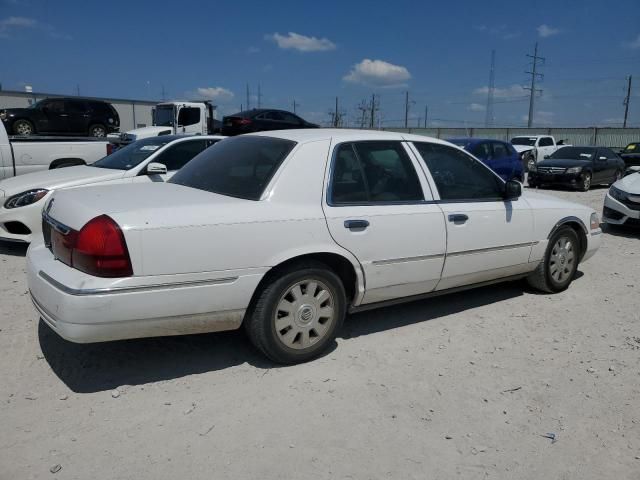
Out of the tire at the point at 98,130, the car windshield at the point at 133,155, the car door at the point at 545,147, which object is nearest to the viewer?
the car windshield at the point at 133,155

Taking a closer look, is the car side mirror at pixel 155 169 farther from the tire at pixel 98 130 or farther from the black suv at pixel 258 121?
the tire at pixel 98 130

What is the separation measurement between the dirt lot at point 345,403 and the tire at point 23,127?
17468 mm

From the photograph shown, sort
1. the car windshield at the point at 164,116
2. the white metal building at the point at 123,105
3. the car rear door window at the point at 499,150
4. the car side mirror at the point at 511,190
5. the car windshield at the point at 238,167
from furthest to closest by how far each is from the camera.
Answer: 1. the white metal building at the point at 123,105
2. the car windshield at the point at 164,116
3. the car rear door window at the point at 499,150
4. the car side mirror at the point at 511,190
5. the car windshield at the point at 238,167

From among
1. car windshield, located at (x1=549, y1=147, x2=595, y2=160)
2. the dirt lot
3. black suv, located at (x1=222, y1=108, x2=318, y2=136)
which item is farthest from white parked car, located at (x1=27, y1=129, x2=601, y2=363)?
black suv, located at (x1=222, y1=108, x2=318, y2=136)

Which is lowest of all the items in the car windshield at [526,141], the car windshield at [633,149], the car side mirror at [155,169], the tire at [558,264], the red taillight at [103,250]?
the tire at [558,264]

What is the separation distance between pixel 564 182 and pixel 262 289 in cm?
1460

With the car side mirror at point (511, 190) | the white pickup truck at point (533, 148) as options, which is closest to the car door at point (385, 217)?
the car side mirror at point (511, 190)

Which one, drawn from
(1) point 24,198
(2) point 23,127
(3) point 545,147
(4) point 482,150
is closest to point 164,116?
(2) point 23,127

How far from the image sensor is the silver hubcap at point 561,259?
5336 mm

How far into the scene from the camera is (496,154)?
14656 millimetres

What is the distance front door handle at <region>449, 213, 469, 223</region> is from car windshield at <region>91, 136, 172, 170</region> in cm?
454

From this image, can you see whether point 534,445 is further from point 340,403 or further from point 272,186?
point 272,186

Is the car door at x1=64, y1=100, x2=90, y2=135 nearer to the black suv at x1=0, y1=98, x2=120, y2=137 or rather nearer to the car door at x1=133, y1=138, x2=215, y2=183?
the black suv at x1=0, y1=98, x2=120, y2=137

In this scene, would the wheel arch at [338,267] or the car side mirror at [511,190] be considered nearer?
the wheel arch at [338,267]
